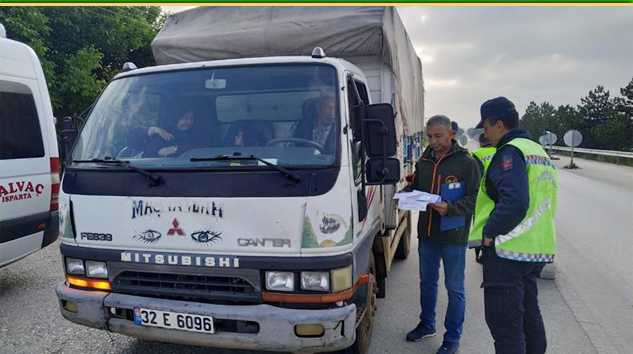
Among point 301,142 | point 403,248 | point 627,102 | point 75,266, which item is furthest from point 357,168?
point 627,102

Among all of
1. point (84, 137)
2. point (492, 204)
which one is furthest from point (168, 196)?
point (492, 204)

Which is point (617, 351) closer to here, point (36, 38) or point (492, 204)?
point (492, 204)

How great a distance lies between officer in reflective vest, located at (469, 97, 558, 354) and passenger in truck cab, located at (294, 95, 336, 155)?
3.21 feet

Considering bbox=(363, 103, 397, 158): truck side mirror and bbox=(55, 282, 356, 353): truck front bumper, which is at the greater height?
bbox=(363, 103, 397, 158): truck side mirror

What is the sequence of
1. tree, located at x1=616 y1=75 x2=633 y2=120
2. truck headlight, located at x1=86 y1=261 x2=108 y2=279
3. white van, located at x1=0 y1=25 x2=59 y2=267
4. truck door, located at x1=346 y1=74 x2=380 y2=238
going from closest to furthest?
truck door, located at x1=346 y1=74 x2=380 y2=238 → truck headlight, located at x1=86 y1=261 x2=108 y2=279 → white van, located at x1=0 y1=25 x2=59 y2=267 → tree, located at x1=616 y1=75 x2=633 y2=120

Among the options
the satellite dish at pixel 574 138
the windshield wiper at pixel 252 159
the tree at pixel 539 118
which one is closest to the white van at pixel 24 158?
the windshield wiper at pixel 252 159

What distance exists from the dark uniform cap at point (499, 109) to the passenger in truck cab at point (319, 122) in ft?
3.20

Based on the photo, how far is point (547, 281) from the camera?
17.1 ft

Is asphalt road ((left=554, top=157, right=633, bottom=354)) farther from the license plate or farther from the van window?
the van window

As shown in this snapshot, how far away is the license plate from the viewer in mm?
2592

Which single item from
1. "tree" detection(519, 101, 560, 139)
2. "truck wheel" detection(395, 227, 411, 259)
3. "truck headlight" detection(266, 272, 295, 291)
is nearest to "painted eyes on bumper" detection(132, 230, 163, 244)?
"truck headlight" detection(266, 272, 295, 291)

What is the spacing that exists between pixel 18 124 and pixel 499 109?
481cm

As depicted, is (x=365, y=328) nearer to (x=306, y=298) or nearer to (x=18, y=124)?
(x=306, y=298)

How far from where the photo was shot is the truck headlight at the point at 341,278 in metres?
2.54
